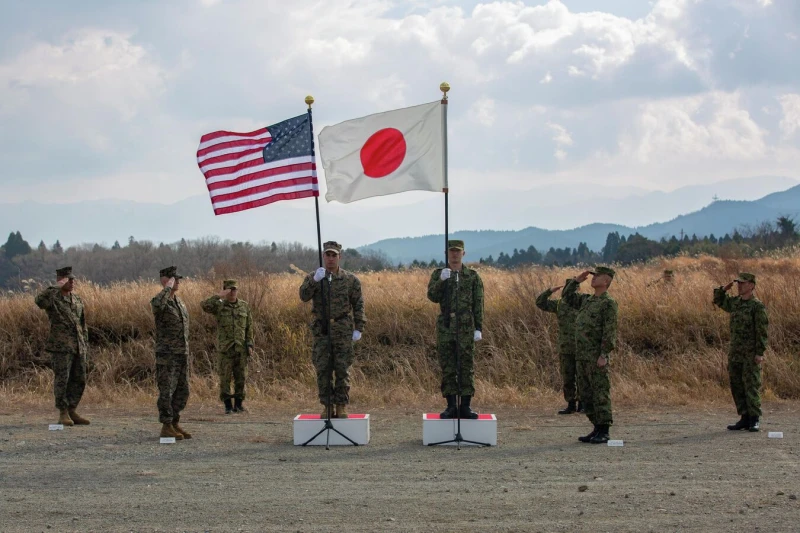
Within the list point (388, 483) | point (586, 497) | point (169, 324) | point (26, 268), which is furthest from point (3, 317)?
point (26, 268)

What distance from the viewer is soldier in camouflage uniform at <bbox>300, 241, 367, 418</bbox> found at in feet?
35.7

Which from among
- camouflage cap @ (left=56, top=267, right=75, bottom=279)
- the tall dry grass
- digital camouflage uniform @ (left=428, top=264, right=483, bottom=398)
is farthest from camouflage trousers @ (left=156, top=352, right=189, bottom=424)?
the tall dry grass

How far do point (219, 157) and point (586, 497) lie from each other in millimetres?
6165

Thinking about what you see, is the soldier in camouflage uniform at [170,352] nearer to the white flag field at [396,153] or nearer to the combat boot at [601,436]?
the white flag field at [396,153]

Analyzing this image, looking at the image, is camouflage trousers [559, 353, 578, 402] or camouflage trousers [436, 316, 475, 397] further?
camouflage trousers [559, 353, 578, 402]

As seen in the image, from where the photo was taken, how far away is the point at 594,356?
10.5 m

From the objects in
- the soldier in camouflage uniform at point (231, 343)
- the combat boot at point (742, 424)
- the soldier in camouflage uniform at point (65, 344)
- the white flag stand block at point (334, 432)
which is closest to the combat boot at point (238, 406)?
the soldier in camouflage uniform at point (231, 343)

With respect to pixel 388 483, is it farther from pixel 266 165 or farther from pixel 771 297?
pixel 771 297

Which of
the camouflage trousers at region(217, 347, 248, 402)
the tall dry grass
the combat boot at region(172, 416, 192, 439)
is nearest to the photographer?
the combat boot at region(172, 416, 192, 439)

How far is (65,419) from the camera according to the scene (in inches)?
488

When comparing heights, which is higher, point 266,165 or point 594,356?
point 266,165

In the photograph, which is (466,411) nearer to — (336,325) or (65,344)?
(336,325)

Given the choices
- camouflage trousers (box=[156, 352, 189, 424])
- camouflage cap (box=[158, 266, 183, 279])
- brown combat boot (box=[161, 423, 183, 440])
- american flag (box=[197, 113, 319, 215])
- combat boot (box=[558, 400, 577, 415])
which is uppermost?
american flag (box=[197, 113, 319, 215])

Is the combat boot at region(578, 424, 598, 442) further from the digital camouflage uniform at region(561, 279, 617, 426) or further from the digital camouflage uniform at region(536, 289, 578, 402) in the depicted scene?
the digital camouflage uniform at region(536, 289, 578, 402)
